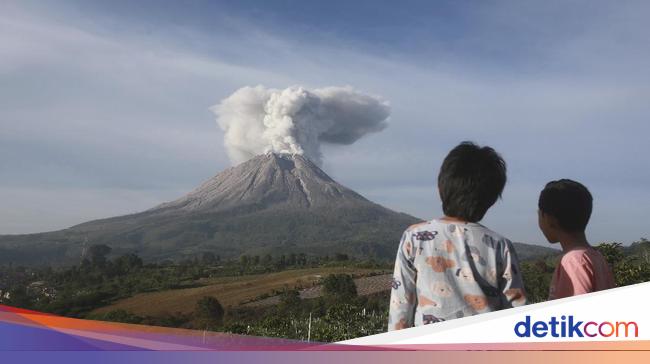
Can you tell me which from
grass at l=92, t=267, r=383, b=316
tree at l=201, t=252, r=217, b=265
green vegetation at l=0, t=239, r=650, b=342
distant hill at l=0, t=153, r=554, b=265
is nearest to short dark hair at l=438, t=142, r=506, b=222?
green vegetation at l=0, t=239, r=650, b=342

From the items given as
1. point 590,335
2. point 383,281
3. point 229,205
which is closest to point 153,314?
point 383,281

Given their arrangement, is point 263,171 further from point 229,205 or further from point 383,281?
point 383,281

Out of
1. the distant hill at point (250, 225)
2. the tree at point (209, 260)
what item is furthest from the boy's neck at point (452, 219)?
the distant hill at point (250, 225)

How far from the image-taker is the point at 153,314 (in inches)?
1510

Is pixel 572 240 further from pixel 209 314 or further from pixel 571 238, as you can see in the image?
pixel 209 314

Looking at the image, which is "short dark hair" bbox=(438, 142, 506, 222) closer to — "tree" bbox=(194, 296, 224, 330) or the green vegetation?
the green vegetation

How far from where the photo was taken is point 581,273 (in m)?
2.73

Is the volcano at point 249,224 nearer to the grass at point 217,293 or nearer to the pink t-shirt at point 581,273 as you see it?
the grass at point 217,293

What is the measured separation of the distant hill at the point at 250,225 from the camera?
376ft

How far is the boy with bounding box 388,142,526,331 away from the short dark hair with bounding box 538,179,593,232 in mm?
428

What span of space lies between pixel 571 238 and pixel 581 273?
0.60 feet

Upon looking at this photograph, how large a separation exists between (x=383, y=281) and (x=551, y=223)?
2971cm

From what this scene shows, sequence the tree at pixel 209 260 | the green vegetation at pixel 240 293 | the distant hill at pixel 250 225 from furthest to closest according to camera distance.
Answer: the distant hill at pixel 250 225, the tree at pixel 209 260, the green vegetation at pixel 240 293

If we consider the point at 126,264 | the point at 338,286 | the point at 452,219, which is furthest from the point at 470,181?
the point at 126,264
